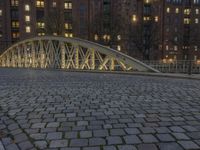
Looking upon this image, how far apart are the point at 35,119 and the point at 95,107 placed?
5.75 feet

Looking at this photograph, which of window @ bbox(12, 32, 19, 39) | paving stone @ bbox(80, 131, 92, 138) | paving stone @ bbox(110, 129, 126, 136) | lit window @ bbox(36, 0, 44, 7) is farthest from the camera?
window @ bbox(12, 32, 19, 39)

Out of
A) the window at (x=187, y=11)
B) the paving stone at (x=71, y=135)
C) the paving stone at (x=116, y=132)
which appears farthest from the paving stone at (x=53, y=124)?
the window at (x=187, y=11)

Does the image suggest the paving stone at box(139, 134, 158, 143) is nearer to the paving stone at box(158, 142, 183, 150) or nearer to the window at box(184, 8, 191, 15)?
the paving stone at box(158, 142, 183, 150)

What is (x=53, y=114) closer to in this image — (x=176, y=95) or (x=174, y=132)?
(x=174, y=132)

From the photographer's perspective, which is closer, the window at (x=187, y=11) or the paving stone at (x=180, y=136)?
the paving stone at (x=180, y=136)

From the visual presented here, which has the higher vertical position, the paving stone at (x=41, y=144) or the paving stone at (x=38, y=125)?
the paving stone at (x=38, y=125)

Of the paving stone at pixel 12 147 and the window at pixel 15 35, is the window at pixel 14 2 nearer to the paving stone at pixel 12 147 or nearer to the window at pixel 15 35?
the window at pixel 15 35

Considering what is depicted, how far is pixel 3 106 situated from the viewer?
5840mm

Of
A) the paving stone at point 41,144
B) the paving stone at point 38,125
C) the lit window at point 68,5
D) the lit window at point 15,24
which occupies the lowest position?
the paving stone at point 41,144

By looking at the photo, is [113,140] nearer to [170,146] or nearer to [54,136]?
[170,146]

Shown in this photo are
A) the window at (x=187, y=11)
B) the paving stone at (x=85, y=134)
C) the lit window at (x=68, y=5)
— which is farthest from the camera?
the window at (x=187, y=11)

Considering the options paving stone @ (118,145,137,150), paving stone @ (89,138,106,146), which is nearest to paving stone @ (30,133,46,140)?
paving stone @ (89,138,106,146)

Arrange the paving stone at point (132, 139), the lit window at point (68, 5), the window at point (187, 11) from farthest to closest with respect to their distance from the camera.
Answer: the window at point (187, 11) → the lit window at point (68, 5) → the paving stone at point (132, 139)

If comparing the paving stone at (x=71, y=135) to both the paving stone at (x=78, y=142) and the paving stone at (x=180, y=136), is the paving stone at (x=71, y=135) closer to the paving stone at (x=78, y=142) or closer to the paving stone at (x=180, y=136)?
the paving stone at (x=78, y=142)
